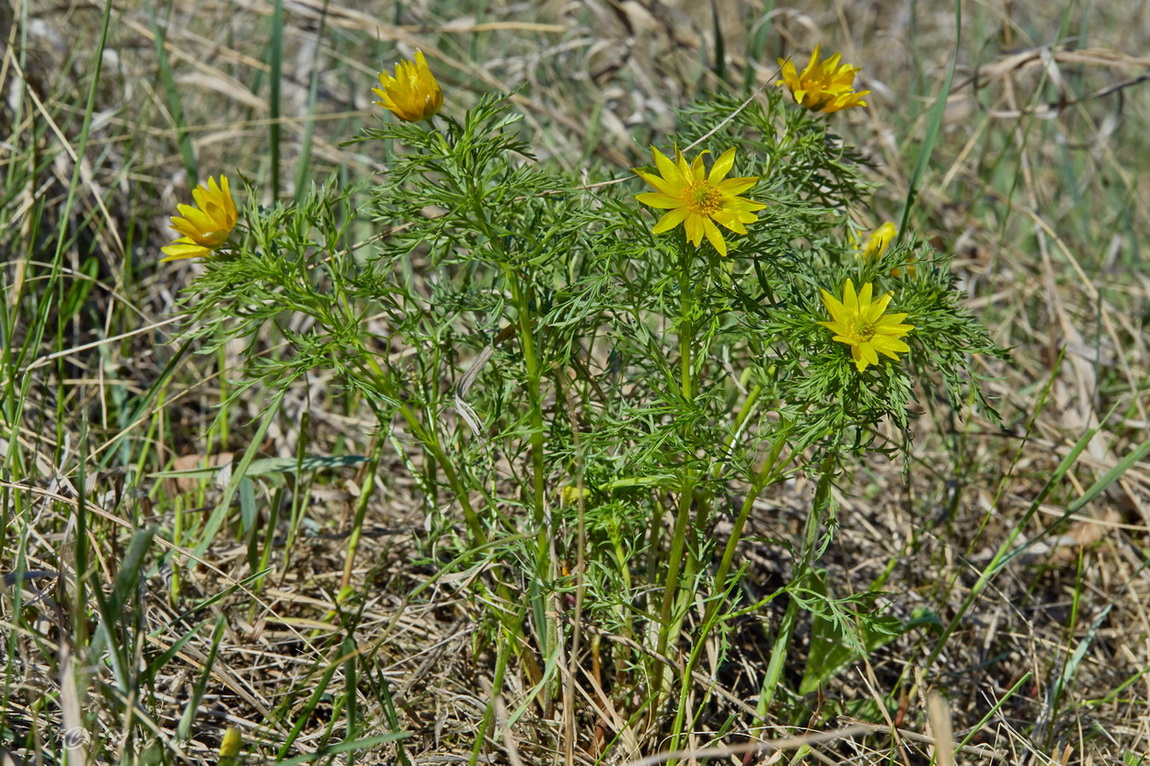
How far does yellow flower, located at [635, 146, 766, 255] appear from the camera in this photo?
1.24 metres

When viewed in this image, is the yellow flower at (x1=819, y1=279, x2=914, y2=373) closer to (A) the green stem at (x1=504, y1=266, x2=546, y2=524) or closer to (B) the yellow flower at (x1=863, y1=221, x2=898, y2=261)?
(B) the yellow flower at (x1=863, y1=221, x2=898, y2=261)

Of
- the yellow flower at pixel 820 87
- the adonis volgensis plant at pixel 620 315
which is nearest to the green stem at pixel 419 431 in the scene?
the adonis volgensis plant at pixel 620 315

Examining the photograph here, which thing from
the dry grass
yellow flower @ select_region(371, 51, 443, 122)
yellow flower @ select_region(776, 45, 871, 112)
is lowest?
the dry grass

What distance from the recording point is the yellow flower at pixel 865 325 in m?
1.21

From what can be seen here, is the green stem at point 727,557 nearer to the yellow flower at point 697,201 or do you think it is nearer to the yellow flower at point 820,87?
the yellow flower at point 697,201

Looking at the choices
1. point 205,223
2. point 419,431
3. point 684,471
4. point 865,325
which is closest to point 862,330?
point 865,325

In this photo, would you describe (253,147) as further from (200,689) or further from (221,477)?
(200,689)

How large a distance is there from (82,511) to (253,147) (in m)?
2.16

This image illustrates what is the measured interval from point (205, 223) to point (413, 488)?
104 centimetres

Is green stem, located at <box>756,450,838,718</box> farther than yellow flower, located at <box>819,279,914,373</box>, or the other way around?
green stem, located at <box>756,450,838,718</box>

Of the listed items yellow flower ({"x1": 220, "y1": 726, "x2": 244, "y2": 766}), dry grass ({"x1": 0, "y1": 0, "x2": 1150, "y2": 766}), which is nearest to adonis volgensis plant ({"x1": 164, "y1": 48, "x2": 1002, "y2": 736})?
dry grass ({"x1": 0, "y1": 0, "x2": 1150, "y2": 766})

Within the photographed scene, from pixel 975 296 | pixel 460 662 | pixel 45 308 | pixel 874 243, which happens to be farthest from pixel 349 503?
pixel 975 296

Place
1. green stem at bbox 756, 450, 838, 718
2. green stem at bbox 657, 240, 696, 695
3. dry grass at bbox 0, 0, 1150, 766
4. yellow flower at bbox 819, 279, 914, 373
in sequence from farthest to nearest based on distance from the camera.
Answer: dry grass at bbox 0, 0, 1150, 766, green stem at bbox 756, 450, 838, 718, green stem at bbox 657, 240, 696, 695, yellow flower at bbox 819, 279, 914, 373

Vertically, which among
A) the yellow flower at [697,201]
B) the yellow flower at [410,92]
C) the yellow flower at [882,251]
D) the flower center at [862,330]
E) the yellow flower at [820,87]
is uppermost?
the yellow flower at [820,87]
